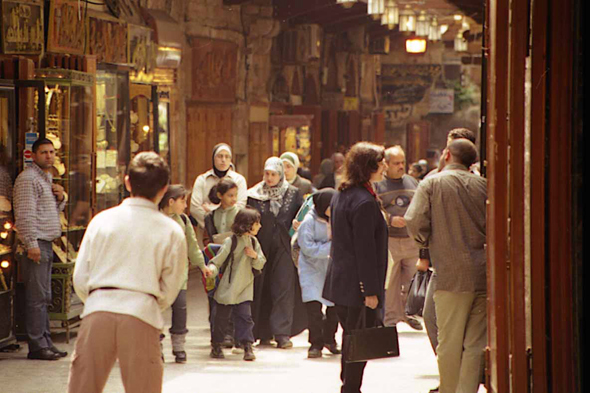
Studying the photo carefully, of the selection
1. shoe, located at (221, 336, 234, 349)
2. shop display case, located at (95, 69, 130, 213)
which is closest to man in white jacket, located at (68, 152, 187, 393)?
shoe, located at (221, 336, 234, 349)

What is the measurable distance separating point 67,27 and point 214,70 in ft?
20.5

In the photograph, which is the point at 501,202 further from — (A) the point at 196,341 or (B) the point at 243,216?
(A) the point at 196,341

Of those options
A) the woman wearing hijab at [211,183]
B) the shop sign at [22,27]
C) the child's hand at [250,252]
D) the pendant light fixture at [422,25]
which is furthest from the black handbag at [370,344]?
the pendant light fixture at [422,25]

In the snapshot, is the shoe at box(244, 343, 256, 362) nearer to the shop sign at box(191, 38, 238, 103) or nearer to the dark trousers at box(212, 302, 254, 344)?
the dark trousers at box(212, 302, 254, 344)

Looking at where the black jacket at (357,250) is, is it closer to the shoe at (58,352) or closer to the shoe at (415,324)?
A: the shoe at (58,352)

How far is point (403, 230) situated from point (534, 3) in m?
6.09

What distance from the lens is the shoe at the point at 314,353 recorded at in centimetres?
924

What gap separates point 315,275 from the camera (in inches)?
368

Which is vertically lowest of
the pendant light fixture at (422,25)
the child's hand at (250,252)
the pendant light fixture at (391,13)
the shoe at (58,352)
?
the shoe at (58,352)

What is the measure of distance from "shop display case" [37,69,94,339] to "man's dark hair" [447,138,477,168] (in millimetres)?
4557

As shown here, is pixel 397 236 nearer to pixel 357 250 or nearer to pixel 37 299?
pixel 37 299

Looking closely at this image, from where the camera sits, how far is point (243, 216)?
30.0 ft

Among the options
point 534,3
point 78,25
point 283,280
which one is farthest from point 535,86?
point 78,25

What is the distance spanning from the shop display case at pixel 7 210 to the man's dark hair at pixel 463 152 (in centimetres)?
427
